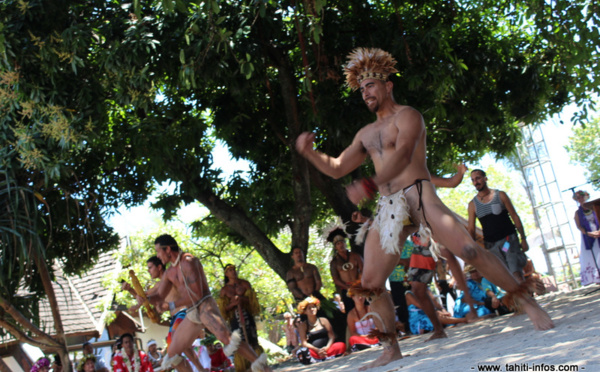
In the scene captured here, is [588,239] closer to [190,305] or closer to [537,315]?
[537,315]

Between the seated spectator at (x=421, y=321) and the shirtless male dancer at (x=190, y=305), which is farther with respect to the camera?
the seated spectator at (x=421, y=321)

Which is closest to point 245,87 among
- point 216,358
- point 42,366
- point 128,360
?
point 216,358

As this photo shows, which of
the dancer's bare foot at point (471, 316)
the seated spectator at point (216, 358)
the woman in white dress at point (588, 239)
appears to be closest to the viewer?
the woman in white dress at point (588, 239)

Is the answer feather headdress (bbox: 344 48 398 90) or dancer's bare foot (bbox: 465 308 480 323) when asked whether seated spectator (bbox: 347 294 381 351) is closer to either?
dancer's bare foot (bbox: 465 308 480 323)

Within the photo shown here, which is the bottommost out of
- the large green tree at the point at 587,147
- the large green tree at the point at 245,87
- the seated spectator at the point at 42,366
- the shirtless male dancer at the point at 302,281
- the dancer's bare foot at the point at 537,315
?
the dancer's bare foot at the point at 537,315

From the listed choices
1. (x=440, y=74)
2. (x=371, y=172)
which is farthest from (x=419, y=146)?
(x=371, y=172)

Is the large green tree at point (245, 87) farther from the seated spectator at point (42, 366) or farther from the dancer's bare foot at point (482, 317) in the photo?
the dancer's bare foot at point (482, 317)

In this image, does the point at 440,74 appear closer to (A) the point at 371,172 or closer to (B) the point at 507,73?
(B) the point at 507,73

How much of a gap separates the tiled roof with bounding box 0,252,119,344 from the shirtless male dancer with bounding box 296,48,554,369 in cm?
1305

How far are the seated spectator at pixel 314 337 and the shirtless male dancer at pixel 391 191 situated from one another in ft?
15.4

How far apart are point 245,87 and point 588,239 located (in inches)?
235

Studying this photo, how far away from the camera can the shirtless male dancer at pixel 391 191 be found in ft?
14.7

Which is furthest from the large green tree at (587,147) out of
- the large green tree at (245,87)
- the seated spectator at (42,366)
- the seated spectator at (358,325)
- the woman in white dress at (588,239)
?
the seated spectator at (42,366)

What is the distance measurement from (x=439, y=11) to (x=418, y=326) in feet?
18.0
